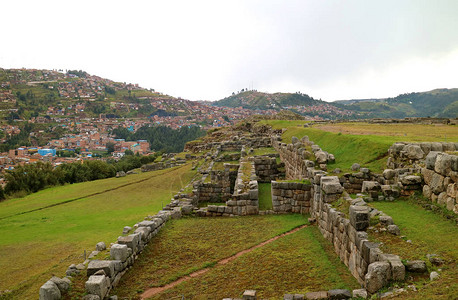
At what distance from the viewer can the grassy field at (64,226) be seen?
9.39 m

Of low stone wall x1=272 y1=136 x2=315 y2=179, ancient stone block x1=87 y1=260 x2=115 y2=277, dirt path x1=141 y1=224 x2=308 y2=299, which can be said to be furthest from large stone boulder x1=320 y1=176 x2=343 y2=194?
ancient stone block x1=87 y1=260 x2=115 y2=277

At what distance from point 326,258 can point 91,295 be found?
18.3 feet

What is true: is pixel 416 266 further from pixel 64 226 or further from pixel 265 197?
pixel 64 226

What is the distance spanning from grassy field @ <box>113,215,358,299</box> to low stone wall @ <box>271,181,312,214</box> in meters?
1.30

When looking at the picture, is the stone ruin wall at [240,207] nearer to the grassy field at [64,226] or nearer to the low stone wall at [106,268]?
the low stone wall at [106,268]

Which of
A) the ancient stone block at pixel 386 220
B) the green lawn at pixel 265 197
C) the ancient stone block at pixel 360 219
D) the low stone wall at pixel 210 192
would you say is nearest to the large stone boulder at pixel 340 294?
the ancient stone block at pixel 360 219

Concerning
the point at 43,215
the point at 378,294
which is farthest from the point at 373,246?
the point at 43,215

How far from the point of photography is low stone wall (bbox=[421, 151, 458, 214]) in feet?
23.1

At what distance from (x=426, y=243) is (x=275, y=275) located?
322 centimetres

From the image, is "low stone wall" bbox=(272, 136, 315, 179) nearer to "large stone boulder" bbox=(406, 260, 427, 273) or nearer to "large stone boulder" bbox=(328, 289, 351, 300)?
"large stone boulder" bbox=(328, 289, 351, 300)

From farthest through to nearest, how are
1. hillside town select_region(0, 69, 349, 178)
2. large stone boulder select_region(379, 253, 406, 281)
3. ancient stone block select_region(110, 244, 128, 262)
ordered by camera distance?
hillside town select_region(0, 69, 349, 178)
ancient stone block select_region(110, 244, 128, 262)
large stone boulder select_region(379, 253, 406, 281)

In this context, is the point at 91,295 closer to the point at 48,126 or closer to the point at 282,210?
the point at 282,210

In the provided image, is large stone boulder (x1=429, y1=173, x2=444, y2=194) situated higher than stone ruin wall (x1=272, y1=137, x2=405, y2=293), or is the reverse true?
large stone boulder (x1=429, y1=173, x2=444, y2=194)

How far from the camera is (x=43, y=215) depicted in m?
19.0
